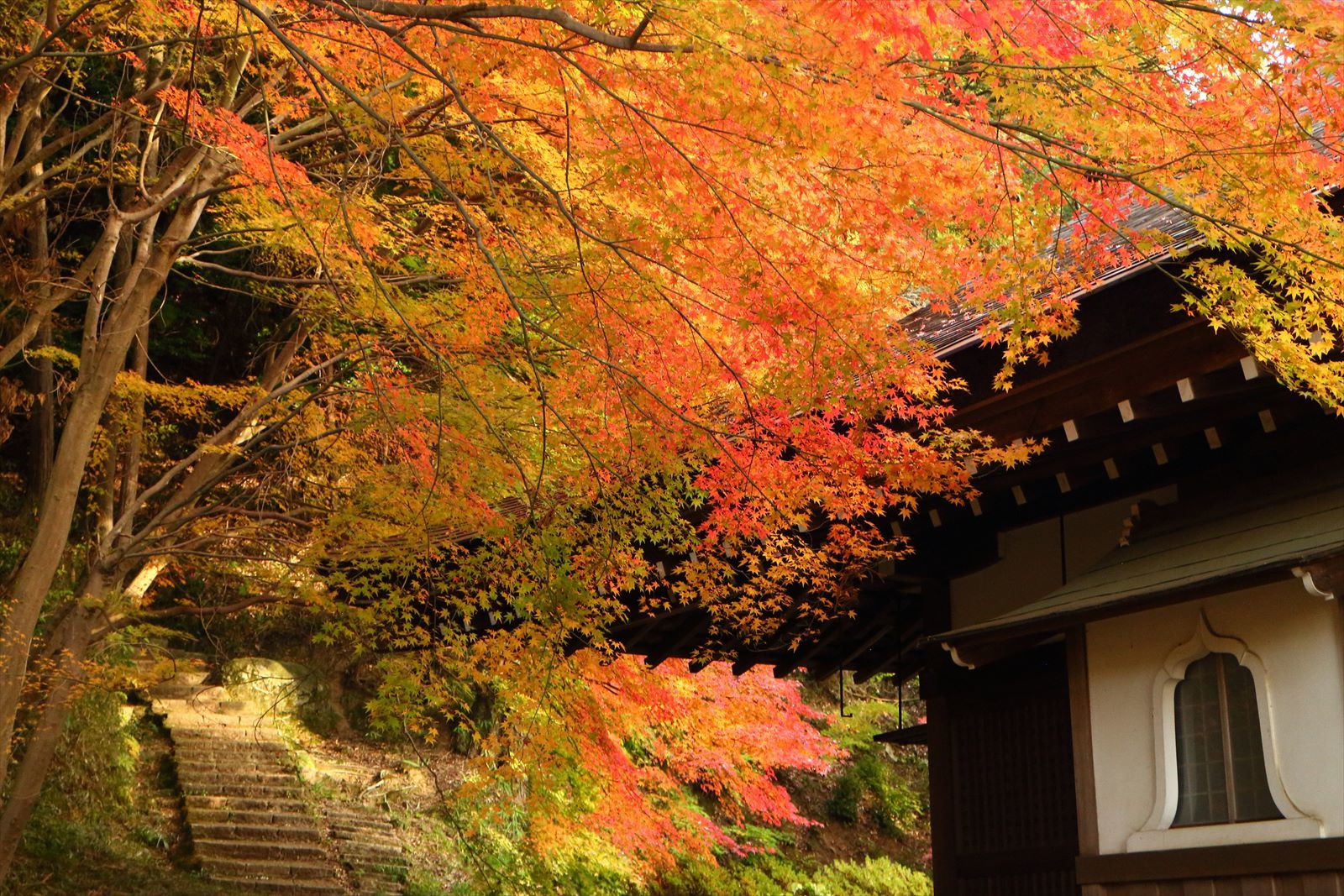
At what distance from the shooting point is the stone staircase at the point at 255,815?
10.8m

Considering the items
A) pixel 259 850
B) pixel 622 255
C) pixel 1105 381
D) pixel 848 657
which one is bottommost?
pixel 259 850

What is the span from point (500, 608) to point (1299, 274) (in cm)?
637

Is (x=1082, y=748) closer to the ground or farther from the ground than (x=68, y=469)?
closer to the ground

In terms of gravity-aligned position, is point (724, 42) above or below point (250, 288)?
below

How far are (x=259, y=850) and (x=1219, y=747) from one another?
29.6 feet

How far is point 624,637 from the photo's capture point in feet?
31.5

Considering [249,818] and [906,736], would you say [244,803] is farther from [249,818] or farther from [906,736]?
[906,736]

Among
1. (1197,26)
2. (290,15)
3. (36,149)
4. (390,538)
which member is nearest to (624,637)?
(390,538)

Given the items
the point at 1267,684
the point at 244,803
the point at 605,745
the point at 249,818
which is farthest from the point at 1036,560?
the point at 244,803

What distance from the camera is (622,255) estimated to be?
655cm

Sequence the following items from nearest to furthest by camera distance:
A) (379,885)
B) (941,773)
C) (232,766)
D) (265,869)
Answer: (941,773) → (265,869) → (379,885) → (232,766)

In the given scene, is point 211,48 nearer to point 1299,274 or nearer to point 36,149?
point 36,149

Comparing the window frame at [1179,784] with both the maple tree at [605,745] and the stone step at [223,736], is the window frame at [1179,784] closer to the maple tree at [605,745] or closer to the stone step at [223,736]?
the maple tree at [605,745]

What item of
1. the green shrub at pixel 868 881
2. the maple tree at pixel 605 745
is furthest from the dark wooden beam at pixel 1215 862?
the green shrub at pixel 868 881
